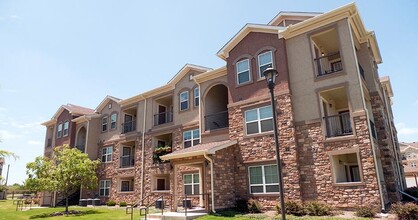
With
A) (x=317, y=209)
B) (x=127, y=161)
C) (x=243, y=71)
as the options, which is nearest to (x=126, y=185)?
(x=127, y=161)

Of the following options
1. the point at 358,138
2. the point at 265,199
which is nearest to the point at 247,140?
the point at 265,199

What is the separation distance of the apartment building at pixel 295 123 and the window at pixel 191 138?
0.08 m

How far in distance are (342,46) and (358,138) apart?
4950 mm

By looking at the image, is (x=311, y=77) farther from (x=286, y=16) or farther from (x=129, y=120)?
(x=129, y=120)

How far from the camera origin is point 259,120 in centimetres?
1752

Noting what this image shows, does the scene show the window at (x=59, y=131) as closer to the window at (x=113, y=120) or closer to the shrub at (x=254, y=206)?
the window at (x=113, y=120)

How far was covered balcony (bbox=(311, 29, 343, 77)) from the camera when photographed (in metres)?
16.4

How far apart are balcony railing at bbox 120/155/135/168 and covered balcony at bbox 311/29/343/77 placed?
18.9 metres

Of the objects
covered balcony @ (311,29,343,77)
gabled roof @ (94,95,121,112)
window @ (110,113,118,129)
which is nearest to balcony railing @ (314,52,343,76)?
covered balcony @ (311,29,343,77)

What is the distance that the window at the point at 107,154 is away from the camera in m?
29.1

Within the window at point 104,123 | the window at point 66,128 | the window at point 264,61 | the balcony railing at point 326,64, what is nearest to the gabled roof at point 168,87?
the window at point 104,123

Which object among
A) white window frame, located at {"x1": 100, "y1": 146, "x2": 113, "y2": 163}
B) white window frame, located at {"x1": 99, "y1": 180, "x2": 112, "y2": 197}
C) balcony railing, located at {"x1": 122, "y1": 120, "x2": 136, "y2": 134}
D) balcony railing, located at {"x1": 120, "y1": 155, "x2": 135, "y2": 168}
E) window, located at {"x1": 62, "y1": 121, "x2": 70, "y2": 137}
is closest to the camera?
balcony railing, located at {"x1": 120, "y1": 155, "x2": 135, "y2": 168}

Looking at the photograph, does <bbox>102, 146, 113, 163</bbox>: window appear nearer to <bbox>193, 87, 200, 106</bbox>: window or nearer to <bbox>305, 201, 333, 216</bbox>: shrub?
<bbox>193, 87, 200, 106</bbox>: window

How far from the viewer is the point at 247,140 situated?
1764 centimetres
